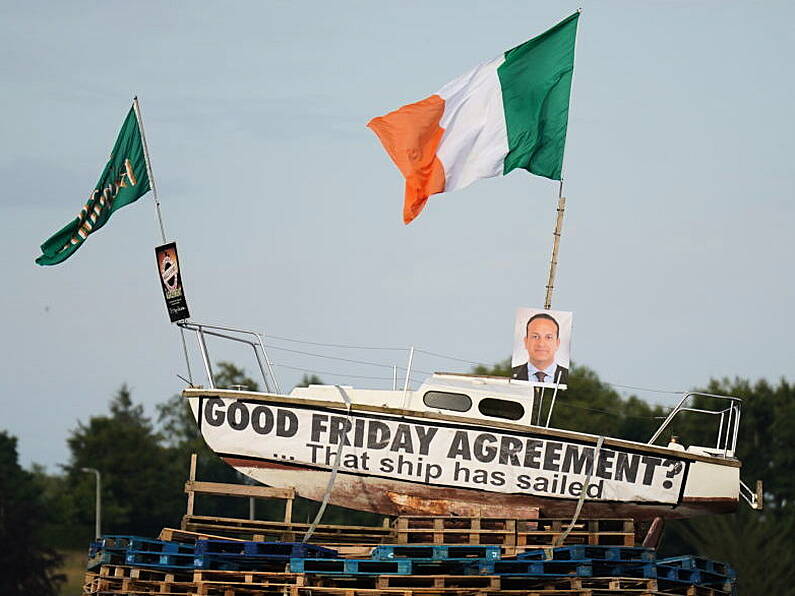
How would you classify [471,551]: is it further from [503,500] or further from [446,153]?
[446,153]

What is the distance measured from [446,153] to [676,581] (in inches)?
381

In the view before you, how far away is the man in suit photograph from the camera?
28.3 m

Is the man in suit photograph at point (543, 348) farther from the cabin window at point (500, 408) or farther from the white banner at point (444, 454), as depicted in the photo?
the white banner at point (444, 454)

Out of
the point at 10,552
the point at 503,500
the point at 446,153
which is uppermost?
the point at 446,153

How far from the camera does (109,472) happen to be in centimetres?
9450

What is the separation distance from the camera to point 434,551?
26.1 m

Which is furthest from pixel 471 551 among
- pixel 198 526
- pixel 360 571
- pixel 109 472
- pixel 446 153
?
pixel 109 472

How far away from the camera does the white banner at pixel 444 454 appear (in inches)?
1123

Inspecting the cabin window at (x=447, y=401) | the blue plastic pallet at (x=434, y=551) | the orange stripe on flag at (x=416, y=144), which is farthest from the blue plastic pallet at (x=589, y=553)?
the orange stripe on flag at (x=416, y=144)

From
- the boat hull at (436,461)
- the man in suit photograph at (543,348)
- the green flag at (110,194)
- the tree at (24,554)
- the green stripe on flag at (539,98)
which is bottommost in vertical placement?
the tree at (24,554)

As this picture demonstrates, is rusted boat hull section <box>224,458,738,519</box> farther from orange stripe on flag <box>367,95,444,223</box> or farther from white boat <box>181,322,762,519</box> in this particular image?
orange stripe on flag <box>367,95,444,223</box>

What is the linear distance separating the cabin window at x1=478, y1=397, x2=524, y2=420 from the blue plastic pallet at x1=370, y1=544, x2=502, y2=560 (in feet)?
11.1

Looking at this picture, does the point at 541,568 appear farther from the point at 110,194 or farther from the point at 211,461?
the point at 211,461

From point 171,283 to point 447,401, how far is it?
20.0 feet
